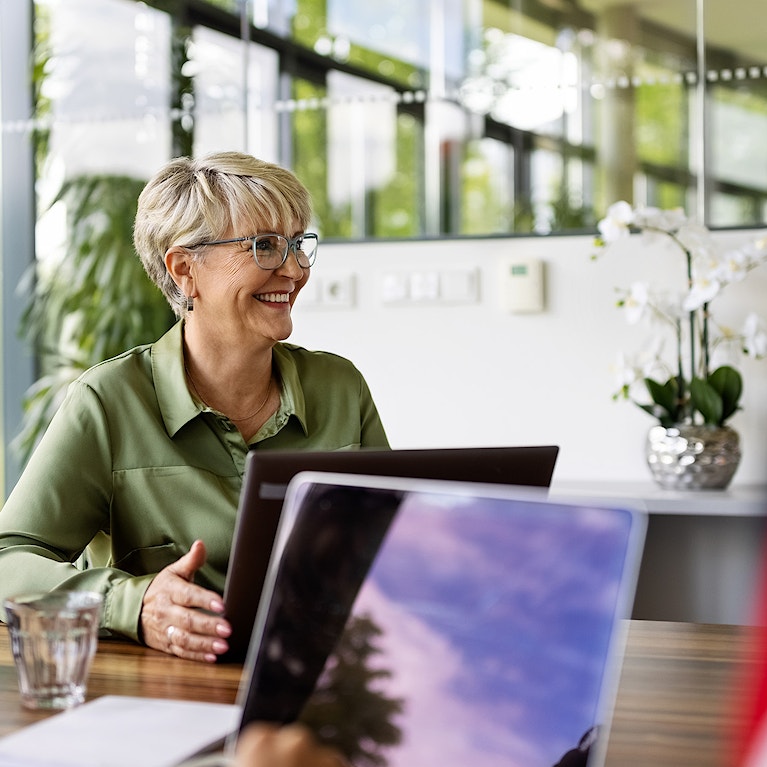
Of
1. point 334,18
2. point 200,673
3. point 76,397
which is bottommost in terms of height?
point 200,673

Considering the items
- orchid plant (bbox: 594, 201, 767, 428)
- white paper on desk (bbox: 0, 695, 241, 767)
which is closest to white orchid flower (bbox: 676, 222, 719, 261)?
orchid plant (bbox: 594, 201, 767, 428)

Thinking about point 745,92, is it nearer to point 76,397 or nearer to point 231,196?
point 231,196

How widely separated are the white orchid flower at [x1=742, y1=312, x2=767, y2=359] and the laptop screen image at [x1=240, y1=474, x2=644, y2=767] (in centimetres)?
199

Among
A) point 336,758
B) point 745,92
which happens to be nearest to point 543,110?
point 745,92

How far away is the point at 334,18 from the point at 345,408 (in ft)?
5.47

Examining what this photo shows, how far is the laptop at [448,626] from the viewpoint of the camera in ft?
2.35

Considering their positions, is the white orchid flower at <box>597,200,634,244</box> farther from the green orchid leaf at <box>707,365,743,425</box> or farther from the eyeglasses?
the eyeglasses

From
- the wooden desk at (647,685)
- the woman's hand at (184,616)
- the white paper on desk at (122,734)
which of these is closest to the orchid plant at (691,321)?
the wooden desk at (647,685)

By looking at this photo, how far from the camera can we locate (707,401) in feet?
8.32

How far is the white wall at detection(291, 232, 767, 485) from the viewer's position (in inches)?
112

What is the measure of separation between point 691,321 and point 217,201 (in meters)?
1.28

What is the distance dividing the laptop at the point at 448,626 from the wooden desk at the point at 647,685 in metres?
0.17

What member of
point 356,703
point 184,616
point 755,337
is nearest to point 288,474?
point 184,616

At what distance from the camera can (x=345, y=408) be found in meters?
1.85
